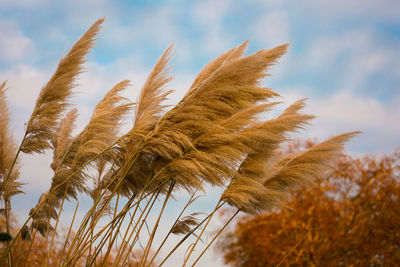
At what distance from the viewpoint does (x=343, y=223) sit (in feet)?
34.0

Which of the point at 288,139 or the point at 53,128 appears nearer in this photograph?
the point at 288,139

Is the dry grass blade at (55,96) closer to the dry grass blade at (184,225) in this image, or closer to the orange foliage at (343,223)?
the dry grass blade at (184,225)

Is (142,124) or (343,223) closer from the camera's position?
(142,124)

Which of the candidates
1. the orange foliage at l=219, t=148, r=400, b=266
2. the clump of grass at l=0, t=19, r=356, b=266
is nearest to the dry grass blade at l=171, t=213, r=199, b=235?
the clump of grass at l=0, t=19, r=356, b=266

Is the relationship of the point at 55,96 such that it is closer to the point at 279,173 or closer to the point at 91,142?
the point at 91,142

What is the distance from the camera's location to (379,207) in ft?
34.5

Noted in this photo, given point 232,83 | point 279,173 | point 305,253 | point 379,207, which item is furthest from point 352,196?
point 232,83

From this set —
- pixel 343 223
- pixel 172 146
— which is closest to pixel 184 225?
pixel 172 146

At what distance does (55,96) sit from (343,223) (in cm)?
903

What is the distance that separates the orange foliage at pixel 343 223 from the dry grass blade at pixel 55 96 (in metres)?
7.51

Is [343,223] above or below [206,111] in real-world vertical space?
above

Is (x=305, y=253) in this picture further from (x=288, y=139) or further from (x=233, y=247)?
(x=288, y=139)

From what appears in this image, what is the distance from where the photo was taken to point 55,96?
3375 millimetres

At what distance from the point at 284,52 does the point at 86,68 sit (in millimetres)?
1644
